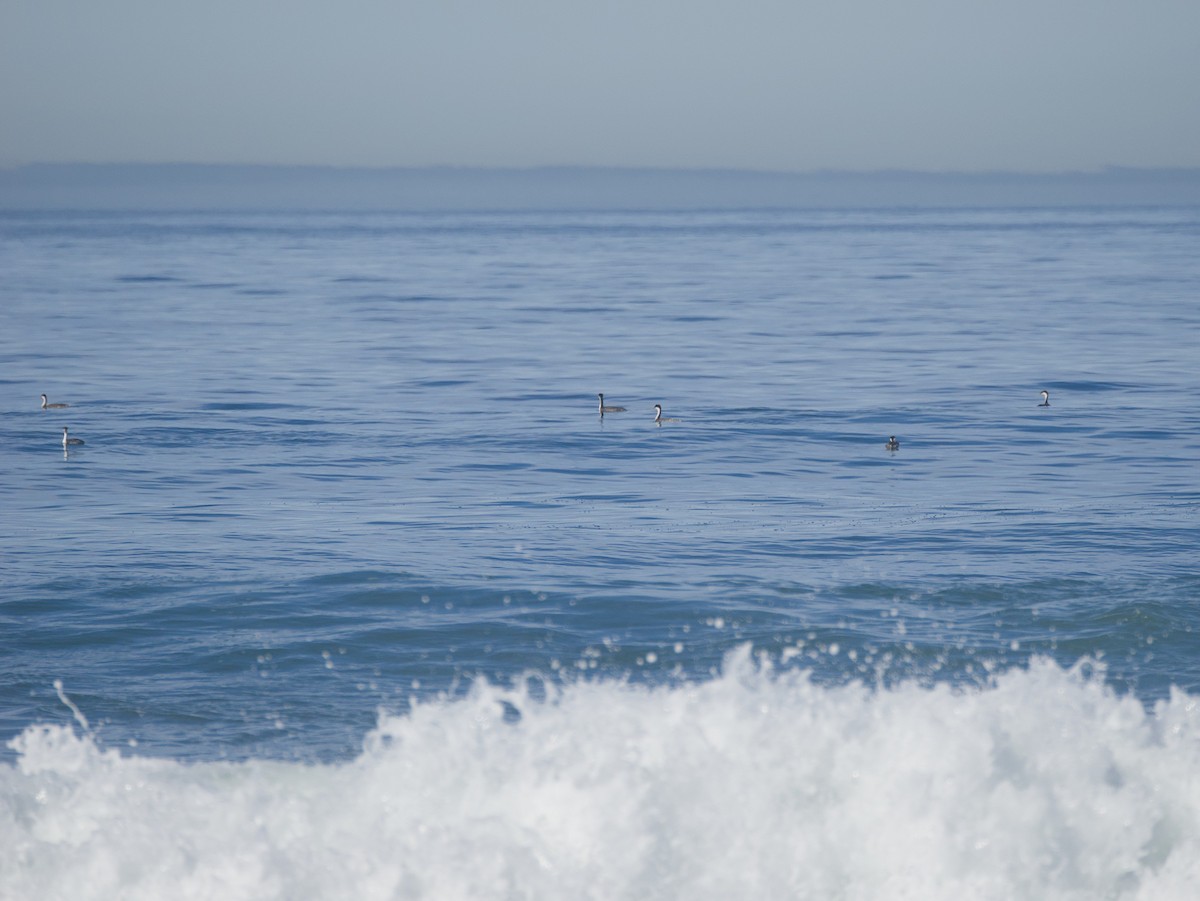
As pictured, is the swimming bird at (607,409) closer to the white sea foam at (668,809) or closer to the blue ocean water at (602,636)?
the blue ocean water at (602,636)

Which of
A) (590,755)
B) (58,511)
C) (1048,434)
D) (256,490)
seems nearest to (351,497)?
(256,490)

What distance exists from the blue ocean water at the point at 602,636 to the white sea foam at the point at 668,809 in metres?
0.02

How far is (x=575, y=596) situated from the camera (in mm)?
14859

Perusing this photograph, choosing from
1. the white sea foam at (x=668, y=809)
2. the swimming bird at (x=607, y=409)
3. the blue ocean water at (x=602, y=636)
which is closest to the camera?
the white sea foam at (x=668, y=809)

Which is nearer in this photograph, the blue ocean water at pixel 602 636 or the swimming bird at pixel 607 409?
the blue ocean water at pixel 602 636

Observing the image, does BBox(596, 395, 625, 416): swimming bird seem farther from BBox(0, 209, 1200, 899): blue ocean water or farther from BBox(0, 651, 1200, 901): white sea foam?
BBox(0, 651, 1200, 901): white sea foam

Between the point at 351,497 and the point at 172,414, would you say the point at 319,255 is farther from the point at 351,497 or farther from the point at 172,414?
the point at 351,497

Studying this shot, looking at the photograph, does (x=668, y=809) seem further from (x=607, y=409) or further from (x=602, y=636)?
(x=607, y=409)

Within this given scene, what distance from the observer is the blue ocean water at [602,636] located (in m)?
8.77

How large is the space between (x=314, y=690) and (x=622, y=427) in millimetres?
17452

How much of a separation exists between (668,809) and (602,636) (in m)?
4.71

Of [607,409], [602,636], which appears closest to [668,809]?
[602,636]

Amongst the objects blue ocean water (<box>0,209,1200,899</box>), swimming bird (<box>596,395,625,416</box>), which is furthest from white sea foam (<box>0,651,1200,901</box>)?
swimming bird (<box>596,395,625,416</box>)

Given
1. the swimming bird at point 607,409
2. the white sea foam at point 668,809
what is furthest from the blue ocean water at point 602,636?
the swimming bird at point 607,409
